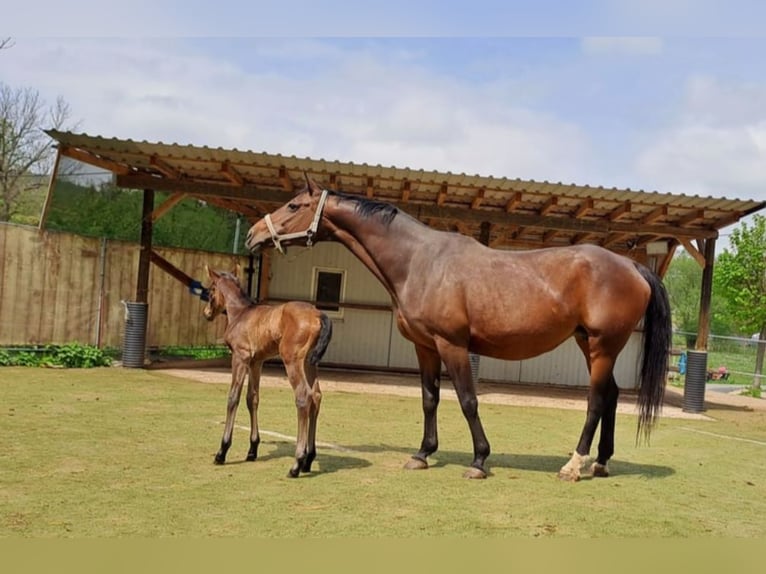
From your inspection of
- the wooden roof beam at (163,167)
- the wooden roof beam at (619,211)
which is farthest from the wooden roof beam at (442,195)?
the wooden roof beam at (163,167)

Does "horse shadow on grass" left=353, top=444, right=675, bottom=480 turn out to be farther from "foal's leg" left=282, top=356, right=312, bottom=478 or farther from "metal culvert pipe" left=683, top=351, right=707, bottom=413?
"metal culvert pipe" left=683, top=351, right=707, bottom=413

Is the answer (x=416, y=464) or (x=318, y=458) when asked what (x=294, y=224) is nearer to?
(x=318, y=458)

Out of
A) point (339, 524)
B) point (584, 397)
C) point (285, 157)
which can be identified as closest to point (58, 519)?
point (339, 524)

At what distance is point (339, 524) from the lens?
149 inches

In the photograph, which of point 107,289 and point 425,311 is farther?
point 107,289

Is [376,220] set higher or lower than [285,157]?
lower

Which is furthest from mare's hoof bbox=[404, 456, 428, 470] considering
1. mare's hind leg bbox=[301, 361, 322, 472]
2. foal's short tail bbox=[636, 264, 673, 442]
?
foal's short tail bbox=[636, 264, 673, 442]

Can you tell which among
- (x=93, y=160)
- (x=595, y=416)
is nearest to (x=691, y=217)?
(x=595, y=416)

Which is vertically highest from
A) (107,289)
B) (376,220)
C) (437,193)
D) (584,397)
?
(437,193)

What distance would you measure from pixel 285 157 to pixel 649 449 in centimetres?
670

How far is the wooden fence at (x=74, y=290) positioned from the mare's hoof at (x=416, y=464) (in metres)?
8.98

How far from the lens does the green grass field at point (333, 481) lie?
3.79 meters

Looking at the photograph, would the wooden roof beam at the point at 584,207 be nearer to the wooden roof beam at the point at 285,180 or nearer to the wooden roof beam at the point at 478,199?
the wooden roof beam at the point at 478,199

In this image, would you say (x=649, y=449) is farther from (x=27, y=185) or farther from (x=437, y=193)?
(x=27, y=185)
